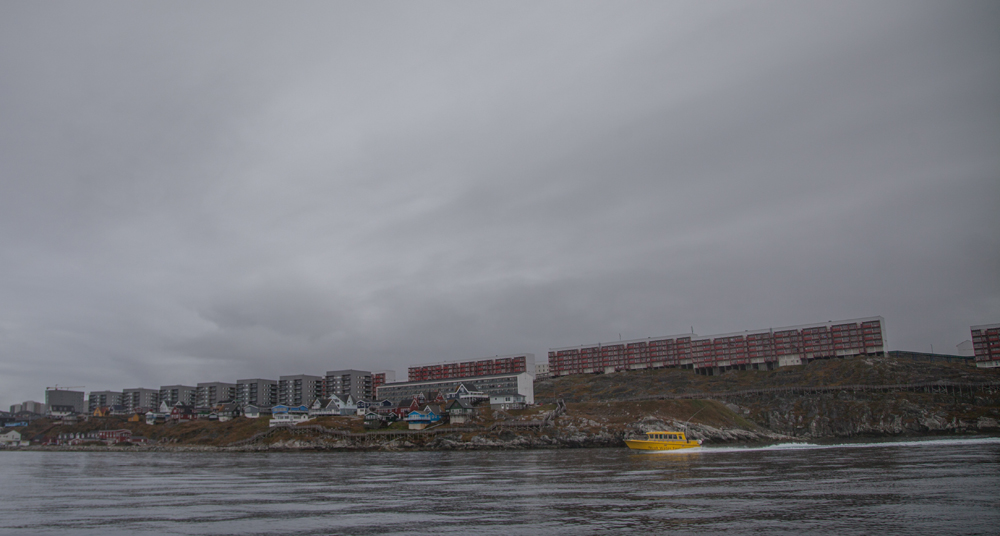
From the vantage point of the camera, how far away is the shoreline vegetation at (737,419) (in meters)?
123

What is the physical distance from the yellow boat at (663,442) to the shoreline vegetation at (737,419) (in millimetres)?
18099

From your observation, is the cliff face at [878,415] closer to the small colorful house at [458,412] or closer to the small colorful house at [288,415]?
the small colorful house at [458,412]

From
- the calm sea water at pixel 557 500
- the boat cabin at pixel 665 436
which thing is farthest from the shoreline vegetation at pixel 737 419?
the calm sea water at pixel 557 500

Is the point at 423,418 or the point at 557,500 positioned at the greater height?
the point at 557,500

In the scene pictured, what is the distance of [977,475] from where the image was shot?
5091cm

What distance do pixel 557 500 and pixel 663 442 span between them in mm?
57342

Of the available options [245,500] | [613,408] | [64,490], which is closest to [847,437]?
[613,408]

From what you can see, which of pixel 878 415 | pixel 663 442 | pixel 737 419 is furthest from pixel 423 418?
pixel 878 415

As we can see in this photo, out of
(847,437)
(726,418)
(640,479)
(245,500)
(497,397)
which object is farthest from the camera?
(497,397)

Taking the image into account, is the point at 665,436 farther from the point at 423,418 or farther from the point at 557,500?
the point at 423,418

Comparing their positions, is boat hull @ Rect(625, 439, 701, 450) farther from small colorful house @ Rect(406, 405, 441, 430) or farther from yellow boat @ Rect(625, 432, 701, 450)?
small colorful house @ Rect(406, 405, 441, 430)

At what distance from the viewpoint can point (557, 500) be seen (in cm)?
4353

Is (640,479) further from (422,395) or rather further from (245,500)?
(422,395)

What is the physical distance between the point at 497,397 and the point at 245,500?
119 m
